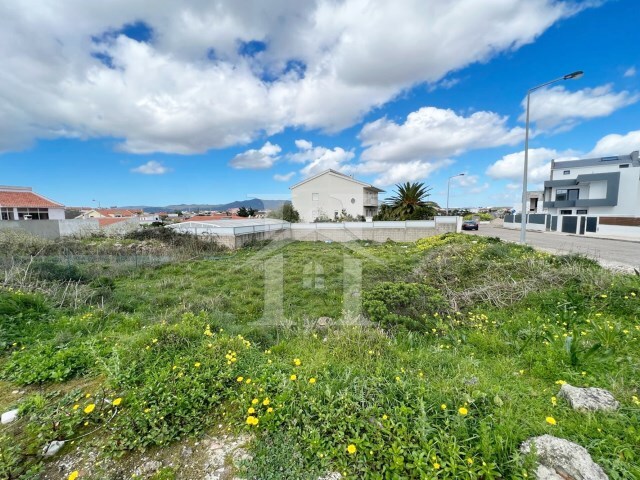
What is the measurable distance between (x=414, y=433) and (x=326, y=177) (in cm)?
3096

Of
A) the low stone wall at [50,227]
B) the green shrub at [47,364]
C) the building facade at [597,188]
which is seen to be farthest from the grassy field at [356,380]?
the building facade at [597,188]

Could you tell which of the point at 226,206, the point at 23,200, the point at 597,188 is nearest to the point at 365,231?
the point at 23,200

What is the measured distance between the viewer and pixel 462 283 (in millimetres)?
5969

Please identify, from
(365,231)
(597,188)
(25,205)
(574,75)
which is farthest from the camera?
(597,188)

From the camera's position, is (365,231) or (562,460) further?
(365,231)

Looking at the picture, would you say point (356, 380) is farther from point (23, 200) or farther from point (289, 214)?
point (23, 200)

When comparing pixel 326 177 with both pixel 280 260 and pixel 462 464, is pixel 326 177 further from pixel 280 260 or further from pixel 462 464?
pixel 462 464

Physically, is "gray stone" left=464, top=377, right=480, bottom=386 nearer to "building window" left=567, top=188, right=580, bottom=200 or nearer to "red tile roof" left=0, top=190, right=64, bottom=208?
"red tile roof" left=0, top=190, right=64, bottom=208

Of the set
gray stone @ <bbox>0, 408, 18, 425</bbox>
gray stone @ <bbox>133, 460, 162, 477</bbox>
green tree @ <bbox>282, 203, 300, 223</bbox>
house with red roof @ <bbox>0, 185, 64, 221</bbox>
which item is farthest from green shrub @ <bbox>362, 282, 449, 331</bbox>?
house with red roof @ <bbox>0, 185, 64, 221</bbox>

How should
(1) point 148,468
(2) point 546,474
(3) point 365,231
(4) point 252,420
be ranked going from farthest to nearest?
(3) point 365,231 → (4) point 252,420 → (1) point 148,468 → (2) point 546,474

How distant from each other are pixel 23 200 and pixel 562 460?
36.6 m

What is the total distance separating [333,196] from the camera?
3161 cm

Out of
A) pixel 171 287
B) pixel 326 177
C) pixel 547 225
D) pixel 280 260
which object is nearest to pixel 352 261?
pixel 280 260

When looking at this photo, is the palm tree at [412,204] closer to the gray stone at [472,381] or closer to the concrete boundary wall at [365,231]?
the concrete boundary wall at [365,231]
